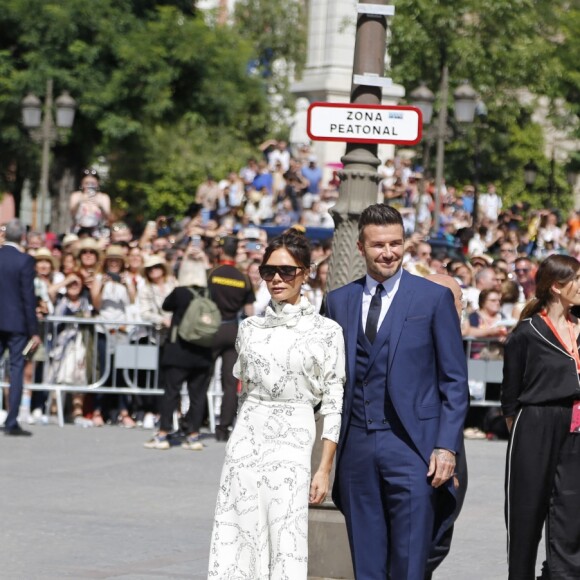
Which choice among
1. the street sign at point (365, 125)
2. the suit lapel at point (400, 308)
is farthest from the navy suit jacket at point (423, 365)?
the street sign at point (365, 125)

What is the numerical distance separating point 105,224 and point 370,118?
16964 mm

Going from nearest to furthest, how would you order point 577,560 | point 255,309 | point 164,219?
point 577,560, point 255,309, point 164,219

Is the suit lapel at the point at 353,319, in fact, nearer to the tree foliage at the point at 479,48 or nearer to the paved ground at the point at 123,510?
the paved ground at the point at 123,510

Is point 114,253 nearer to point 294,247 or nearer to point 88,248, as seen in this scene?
point 88,248

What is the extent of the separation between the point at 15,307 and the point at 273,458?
32.0 feet

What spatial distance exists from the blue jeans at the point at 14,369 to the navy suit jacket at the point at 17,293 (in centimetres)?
15

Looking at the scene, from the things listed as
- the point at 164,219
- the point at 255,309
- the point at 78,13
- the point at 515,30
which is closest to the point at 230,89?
the point at 78,13

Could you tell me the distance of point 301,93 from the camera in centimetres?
3784

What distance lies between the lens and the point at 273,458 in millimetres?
7043

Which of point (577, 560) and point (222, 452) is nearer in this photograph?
point (577, 560)

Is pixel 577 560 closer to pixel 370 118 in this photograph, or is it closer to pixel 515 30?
pixel 370 118

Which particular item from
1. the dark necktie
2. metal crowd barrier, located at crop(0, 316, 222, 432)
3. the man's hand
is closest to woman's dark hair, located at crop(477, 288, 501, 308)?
metal crowd barrier, located at crop(0, 316, 222, 432)

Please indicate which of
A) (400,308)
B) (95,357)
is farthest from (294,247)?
(95,357)

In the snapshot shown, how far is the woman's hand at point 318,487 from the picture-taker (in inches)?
274
